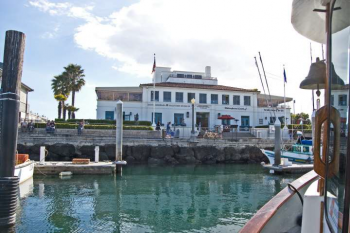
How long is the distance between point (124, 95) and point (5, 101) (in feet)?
111

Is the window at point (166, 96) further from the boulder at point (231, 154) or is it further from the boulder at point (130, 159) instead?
the boulder at point (130, 159)

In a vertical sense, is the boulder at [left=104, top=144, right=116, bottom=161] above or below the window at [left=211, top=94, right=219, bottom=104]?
below

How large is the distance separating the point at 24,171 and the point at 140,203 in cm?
776

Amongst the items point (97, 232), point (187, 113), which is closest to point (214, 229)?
point (97, 232)

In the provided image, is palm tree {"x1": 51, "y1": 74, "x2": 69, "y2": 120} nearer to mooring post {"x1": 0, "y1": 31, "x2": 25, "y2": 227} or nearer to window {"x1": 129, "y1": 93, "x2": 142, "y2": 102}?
window {"x1": 129, "y1": 93, "x2": 142, "y2": 102}

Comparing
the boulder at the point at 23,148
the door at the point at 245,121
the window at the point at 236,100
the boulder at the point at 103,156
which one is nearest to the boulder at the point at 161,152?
the boulder at the point at 103,156

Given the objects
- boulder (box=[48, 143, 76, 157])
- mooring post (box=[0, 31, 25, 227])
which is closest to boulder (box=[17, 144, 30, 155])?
boulder (box=[48, 143, 76, 157])

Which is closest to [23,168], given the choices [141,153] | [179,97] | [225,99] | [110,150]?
[110,150]

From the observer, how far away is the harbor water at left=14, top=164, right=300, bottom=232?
30.0 feet

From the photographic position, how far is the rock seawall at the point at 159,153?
84.9 feet

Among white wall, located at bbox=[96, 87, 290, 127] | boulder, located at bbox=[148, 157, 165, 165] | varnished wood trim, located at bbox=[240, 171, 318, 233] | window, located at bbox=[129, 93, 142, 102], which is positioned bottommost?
boulder, located at bbox=[148, 157, 165, 165]

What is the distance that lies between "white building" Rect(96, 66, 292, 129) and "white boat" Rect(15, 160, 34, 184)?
2175 centimetres

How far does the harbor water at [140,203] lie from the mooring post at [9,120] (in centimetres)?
145

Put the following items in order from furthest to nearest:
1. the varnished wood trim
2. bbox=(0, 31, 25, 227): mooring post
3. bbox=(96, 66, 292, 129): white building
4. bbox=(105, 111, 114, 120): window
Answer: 1. bbox=(96, 66, 292, 129): white building
2. bbox=(105, 111, 114, 120): window
3. bbox=(0, 31, 25, 227): mooring post
4. the varnished wood trim
